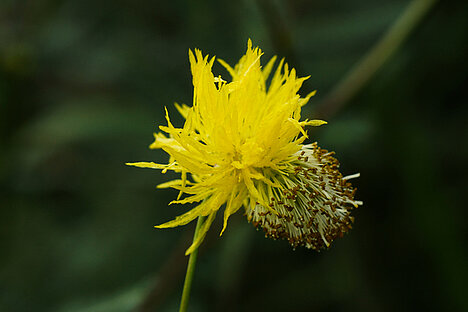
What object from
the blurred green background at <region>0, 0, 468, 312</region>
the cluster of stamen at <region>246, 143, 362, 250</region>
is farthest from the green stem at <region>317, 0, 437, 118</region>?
the cluster of stamen at <region>246, 143, 362, 250</region>

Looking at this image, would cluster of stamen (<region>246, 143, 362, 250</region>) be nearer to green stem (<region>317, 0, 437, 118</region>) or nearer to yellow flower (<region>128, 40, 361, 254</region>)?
yellow flower (<region>128, 40, 361, 254</region>)

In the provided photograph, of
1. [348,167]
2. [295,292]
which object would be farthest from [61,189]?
[348,167]

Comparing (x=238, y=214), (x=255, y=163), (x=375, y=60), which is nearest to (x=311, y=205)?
(x=255, y=163)

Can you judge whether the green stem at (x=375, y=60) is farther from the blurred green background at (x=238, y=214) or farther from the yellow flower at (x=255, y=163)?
the yellow flower at (x=255, y=163)

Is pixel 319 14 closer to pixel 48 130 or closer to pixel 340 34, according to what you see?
pixel 340 34

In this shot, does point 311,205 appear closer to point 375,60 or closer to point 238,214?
point 238,214
